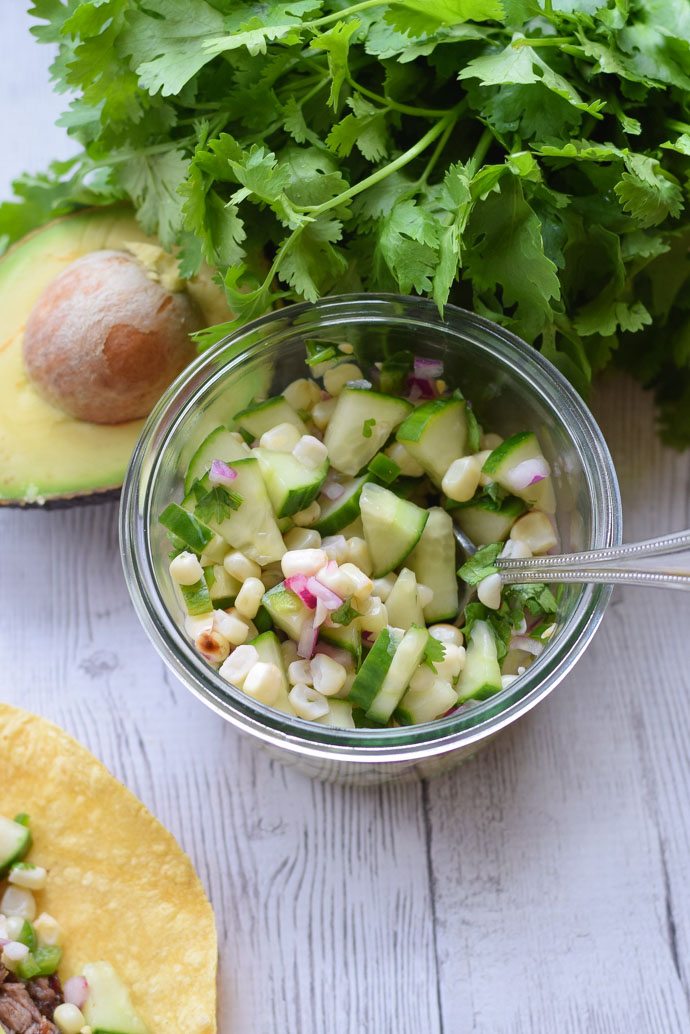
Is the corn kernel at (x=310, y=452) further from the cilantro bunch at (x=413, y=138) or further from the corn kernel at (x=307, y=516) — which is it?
the cilantro bunch at (x=413, y=138)

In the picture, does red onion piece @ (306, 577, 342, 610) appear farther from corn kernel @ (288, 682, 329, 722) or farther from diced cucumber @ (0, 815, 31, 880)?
diced cucumber @ (0, 815, 31, 880)

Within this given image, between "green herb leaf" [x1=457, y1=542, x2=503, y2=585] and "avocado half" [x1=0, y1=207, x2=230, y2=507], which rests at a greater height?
"avocado half" [x1=0, y1=207, x2=230, y2=507]

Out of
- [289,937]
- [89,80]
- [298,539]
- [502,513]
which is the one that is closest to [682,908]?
[289,937]

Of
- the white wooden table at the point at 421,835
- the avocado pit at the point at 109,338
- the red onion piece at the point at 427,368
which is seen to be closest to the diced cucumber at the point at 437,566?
the red onion piece at the point at 427,368

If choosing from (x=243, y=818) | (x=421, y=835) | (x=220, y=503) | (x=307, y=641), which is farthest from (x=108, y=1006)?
(x=220, y=503)

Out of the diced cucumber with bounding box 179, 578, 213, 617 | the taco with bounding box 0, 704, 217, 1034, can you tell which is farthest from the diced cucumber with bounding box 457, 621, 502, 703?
the taco with bounding box 0, 704, 217, 1034

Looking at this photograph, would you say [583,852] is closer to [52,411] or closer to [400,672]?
[400,672]

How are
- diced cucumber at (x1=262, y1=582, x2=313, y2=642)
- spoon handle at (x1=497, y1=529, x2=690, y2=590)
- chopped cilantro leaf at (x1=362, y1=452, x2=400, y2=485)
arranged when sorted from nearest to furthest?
spoon handle at (x1=497, y1=529, x2=690, y2=590)
diced cucumber at (x1=262, y1=582, x2=313, y2=642)
chopped cilantro leaf at (x1=362, y1=452, x2=400, y2=485)
